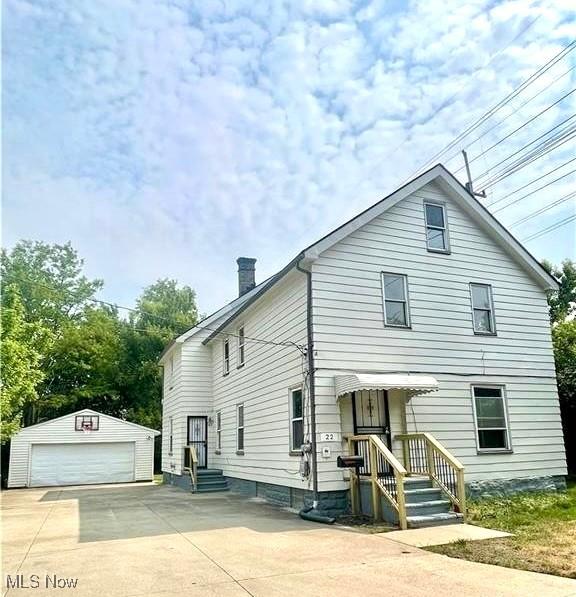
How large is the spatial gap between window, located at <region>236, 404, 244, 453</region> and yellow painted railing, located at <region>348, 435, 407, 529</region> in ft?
19.2

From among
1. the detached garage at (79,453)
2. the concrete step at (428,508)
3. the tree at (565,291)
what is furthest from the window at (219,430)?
the tree at (565,291)

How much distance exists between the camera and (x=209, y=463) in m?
18.6

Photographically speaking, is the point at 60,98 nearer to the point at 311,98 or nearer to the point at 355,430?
the point at 311,98

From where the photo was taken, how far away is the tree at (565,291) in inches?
1019

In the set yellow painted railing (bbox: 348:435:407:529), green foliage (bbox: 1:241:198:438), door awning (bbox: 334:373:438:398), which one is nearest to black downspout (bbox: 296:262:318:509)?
door awning (bbox: 334:373:438:398)

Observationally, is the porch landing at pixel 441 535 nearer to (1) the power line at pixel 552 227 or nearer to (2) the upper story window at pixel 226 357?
(2) the upper story window at pixel 226 357

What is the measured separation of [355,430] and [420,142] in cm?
Answer: 792

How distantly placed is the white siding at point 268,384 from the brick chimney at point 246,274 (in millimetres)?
4182

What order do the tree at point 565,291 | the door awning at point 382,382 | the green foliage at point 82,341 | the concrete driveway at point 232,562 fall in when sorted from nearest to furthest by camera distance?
the concrete driveway at point 232,562 < the door awning at point 382,382 < the tree at point 565,291 < the green foliage at point 82,341

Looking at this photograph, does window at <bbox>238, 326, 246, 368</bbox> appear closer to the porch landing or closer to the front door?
the front door

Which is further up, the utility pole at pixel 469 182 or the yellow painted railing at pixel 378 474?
the utility pole at pixel 469 182

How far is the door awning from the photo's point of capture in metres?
9.98

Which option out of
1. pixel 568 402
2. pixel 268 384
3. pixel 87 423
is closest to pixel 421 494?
pixel 268 384

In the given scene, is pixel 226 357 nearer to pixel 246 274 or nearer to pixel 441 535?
pixel 246 274
